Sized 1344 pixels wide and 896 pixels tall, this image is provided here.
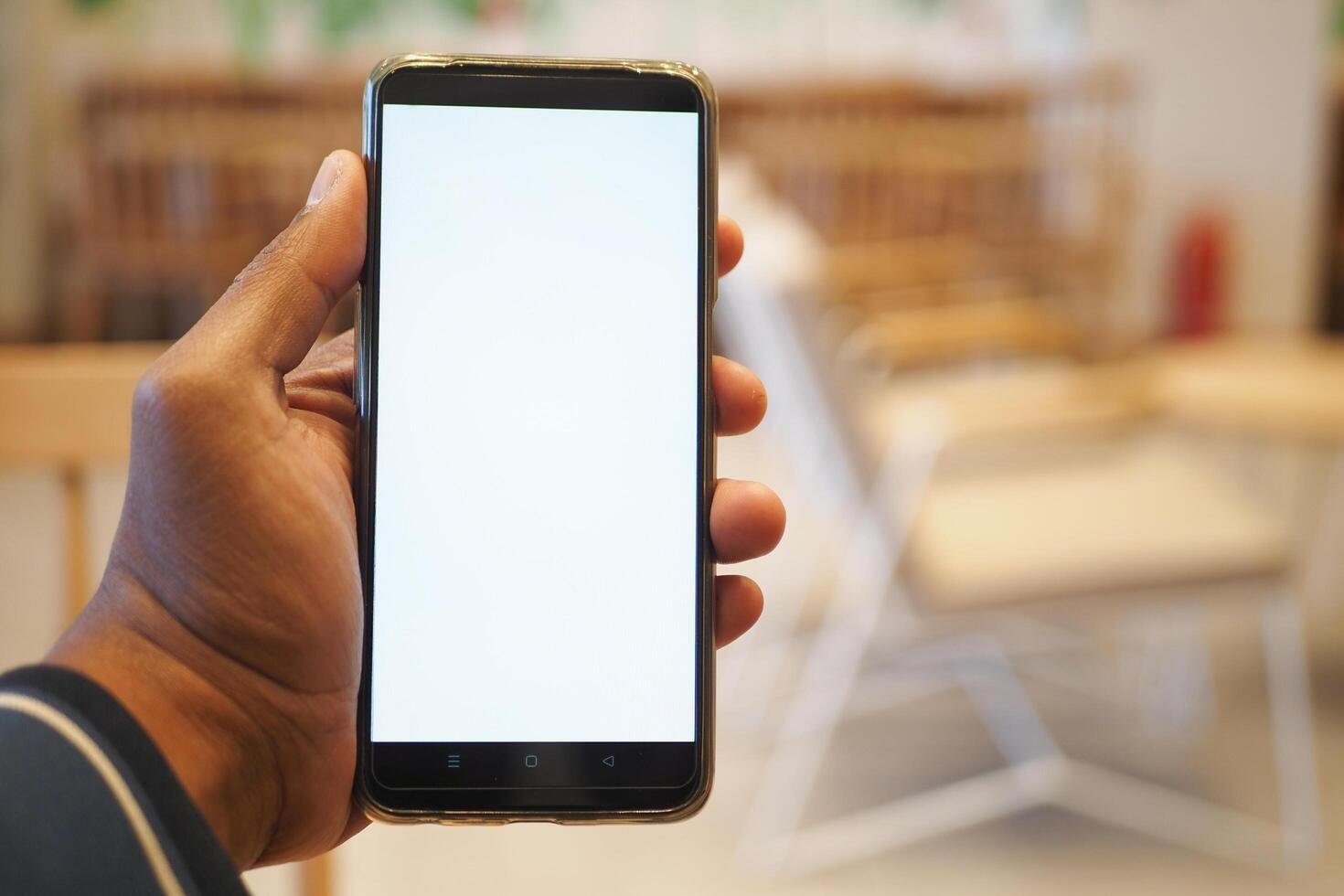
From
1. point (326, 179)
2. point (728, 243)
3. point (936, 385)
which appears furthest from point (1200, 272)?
point (326, 179)

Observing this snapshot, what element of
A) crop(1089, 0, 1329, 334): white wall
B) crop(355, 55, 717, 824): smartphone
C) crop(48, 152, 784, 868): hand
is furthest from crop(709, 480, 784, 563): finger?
crop(1089, 0, 1329, 334): white wall

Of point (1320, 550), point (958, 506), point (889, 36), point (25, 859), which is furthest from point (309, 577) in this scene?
point (889, 36)

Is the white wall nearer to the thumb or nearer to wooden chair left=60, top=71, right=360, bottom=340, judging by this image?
wooden chair left=60, top=71, right=360, bottom=340

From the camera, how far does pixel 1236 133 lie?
3.98 metres

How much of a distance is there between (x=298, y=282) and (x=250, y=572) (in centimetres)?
10

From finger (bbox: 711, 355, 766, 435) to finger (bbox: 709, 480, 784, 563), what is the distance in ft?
0.09

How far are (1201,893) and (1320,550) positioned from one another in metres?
1.48

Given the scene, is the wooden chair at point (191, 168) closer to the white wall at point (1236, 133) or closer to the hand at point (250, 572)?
the white wall at point (1236, 133)

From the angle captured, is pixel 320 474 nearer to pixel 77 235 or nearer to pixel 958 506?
pixel 958 506

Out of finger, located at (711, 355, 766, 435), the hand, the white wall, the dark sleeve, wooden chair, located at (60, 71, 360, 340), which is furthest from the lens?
the white wall

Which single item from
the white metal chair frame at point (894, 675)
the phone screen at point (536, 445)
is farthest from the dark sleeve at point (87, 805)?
the white metal chair frame at point (894, 675)

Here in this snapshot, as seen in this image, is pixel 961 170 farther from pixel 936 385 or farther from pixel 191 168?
pixel 191 168

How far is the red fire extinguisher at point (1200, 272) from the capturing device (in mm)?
3949

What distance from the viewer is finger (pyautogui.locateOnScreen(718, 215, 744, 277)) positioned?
51cm
